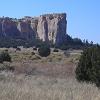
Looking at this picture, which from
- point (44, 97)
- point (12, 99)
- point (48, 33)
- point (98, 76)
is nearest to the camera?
point (12, 99)

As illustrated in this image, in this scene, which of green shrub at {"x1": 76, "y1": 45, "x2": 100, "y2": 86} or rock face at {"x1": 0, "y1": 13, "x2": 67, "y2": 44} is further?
rock face at {"x1": 0, "y1": 13, "x2": 67, "y2": 44}

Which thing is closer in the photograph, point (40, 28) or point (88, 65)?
point (88, 65)

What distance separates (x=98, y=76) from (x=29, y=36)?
17845cm

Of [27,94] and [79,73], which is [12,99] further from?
[79,73]

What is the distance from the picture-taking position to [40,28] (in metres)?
195

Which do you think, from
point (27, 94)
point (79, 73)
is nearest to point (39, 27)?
point (79, 73)

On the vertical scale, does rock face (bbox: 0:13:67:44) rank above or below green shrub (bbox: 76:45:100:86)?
below

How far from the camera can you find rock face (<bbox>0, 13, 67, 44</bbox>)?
18250 centimetres

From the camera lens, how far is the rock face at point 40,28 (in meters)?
182

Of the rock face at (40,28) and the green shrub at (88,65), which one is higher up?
the green shrub at (88,65)

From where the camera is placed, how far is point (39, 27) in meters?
196

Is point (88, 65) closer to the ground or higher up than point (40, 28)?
higher up

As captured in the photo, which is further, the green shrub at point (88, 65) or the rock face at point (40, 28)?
the rock face at point (40, 28)

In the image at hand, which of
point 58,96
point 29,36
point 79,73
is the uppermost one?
point 58,96
